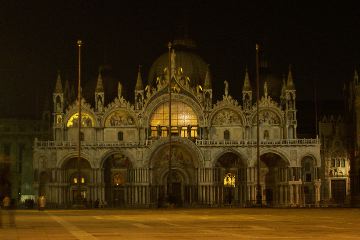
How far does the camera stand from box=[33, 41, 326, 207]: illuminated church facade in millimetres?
101812

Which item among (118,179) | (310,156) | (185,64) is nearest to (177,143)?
(118,179)

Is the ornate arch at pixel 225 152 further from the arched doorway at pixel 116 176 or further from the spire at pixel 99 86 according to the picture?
the spire at pixel 99 86

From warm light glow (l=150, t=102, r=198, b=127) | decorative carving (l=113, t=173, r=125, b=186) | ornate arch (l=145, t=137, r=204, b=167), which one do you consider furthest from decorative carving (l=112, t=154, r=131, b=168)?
warm light glow (l=150, t=102, r=198, b=127)

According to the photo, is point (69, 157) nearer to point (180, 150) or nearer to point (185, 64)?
point (180, 150)

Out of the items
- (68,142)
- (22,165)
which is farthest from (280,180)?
(22,165)

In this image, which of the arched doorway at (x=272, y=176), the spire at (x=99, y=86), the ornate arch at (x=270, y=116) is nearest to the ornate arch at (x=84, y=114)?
the spire at (x=99, y=86)

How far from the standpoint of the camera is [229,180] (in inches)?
4144

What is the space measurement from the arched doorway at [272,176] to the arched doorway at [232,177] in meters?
2.65

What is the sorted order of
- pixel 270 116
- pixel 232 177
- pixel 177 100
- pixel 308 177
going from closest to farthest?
pixel 308 177
pixel 177 100
pixel 270 116
pixel 232 177

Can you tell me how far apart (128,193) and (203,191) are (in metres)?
9.46

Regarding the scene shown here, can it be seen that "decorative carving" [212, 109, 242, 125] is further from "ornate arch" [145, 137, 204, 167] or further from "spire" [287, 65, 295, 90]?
"spire" [287, 65, 295, 90]

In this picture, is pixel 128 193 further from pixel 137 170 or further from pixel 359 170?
pixel 359 170

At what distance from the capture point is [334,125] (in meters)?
111

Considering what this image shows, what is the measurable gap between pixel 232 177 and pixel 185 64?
1604 centimetres
